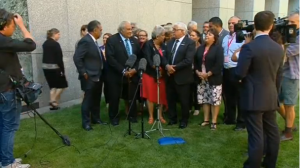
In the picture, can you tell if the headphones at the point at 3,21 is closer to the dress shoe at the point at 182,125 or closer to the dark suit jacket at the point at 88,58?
the dark suit jacket at the point at 88,58

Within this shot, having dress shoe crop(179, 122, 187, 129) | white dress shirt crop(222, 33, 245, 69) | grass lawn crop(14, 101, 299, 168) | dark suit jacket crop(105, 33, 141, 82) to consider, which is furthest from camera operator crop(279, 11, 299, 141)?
dark suit jacket crop(105, 33, 141, 82)

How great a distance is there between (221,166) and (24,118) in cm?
415

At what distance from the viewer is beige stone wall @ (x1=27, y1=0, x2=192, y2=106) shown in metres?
6.73

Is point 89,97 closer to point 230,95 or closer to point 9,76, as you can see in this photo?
point 9,76

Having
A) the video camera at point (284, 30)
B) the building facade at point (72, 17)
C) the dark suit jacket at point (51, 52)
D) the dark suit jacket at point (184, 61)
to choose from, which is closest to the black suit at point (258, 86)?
the video camera at point (284, 30)

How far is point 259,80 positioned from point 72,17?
217 inches

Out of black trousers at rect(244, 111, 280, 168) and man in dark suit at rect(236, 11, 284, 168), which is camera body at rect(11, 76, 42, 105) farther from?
black trousers at rect(244, 111, 280, 168)

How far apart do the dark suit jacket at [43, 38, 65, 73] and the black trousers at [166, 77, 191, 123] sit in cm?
263

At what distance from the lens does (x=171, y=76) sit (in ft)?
17.7

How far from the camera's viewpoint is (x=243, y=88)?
3.41 meters

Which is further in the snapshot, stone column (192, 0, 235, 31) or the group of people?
stone column (192, 0, 235, 31)

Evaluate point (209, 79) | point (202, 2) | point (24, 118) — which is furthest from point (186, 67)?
point (202, 2)

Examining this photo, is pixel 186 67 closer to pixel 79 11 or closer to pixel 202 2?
pixel 79 11

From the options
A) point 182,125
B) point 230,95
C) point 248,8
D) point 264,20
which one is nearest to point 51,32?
point 182,125
